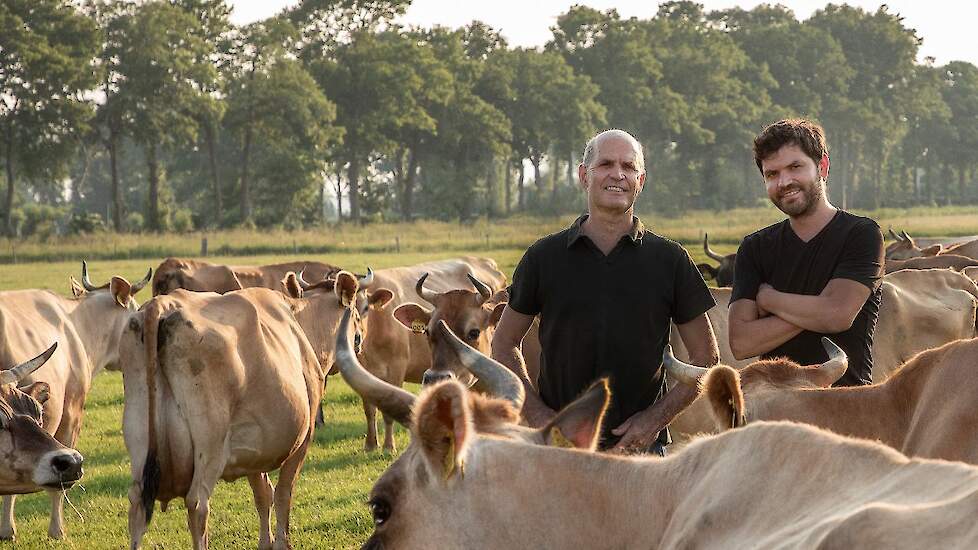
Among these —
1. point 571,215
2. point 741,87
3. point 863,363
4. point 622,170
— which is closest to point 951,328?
point 863,363

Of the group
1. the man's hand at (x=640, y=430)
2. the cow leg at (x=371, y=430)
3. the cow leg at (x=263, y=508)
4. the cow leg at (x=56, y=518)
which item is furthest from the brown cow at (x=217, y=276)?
the man's hand at (x=640, y=430)

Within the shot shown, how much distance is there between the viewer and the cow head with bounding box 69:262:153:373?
1212cm

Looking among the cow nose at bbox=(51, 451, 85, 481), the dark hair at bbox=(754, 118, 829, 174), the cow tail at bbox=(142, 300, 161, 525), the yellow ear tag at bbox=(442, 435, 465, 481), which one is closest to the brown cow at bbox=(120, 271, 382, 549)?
the cow tail at bbox=(142, 300, 161, 525)

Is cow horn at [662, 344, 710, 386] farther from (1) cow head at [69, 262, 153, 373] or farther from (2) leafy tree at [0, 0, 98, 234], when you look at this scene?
(2) leafy tree at [0, 0, 98, 234]

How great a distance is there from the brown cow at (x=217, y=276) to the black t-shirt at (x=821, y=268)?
11828 millimetres

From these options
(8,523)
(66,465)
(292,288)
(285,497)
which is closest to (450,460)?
(66,465)

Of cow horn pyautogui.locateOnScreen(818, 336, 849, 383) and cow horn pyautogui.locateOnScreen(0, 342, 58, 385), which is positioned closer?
cow horn pyautogui.locateOnScreen(818, 336, 849, 383)

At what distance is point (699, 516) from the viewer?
3051 millimetres

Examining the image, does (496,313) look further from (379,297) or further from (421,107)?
(421,107)

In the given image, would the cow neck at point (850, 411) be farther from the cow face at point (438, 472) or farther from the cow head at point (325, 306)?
the cow head at point (325, 306)

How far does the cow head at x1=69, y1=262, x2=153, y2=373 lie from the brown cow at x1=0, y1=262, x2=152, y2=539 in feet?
0.03

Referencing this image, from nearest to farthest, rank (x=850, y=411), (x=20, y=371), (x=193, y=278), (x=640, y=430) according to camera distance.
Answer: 1. (x=850, y=411)
2. (x=640, y=430)
3. (x=20, y=371)
4. (x=193, y=278)

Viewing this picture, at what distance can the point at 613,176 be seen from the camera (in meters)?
4.97

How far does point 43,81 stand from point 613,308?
181ft
